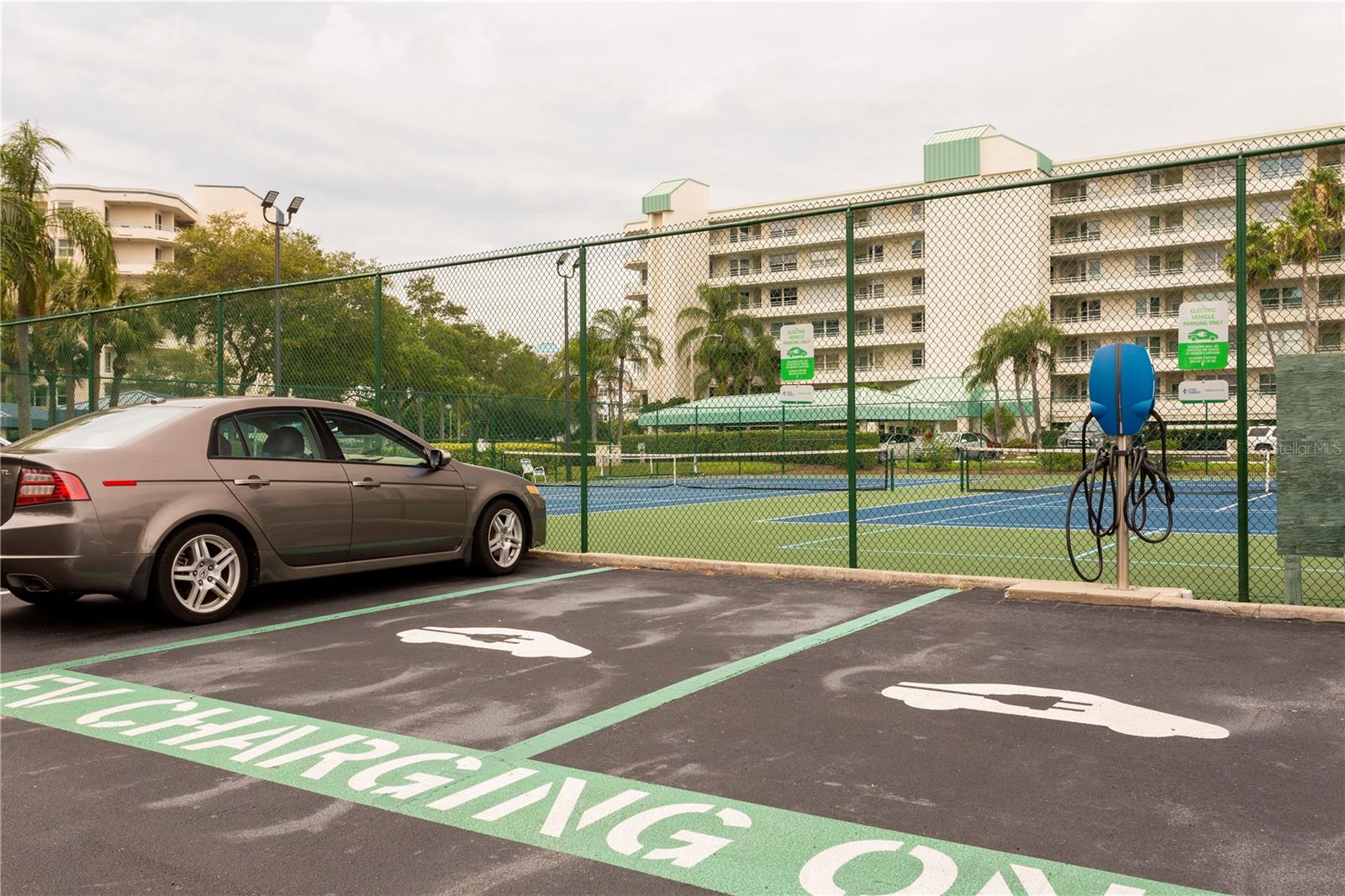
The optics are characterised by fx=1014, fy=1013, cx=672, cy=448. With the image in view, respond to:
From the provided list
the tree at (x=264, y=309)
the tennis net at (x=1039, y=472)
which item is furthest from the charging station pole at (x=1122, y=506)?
the tennis net at (x=1039, y=472)

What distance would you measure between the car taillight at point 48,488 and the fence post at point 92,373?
965 centimetres

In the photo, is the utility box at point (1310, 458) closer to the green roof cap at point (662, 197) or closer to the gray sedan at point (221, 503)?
the gray sedan at point (221, 503)

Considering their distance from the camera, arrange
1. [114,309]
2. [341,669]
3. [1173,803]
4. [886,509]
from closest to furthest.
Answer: [1173,803] < [341,669] < [114,309] < [886,509]

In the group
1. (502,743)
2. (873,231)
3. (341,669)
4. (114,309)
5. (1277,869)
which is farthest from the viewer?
(873,231)

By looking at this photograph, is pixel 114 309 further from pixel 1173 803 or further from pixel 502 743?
pixel 1173 803

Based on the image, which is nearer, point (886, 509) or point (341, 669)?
point (341, 669)

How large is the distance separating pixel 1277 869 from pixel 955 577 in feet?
17.1

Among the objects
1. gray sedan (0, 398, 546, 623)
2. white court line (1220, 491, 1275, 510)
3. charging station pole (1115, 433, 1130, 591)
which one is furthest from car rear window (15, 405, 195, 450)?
white court line (1220, 491, 1275, 510)

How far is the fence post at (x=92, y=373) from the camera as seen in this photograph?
1509 centimetres

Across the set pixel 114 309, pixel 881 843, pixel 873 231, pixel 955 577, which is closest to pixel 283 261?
pixel 114 309

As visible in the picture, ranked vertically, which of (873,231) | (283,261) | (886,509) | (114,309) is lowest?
(886,509)

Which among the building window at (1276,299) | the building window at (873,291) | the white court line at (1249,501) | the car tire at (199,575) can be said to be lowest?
the white court line at (1249,501)

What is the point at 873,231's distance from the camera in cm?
6919

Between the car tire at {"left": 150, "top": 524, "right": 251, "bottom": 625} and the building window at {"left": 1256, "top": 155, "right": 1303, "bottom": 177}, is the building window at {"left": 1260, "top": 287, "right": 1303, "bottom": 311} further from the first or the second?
the building window at {"left": 1256, "top": 155, "right": 1303, "bottom": 177}
